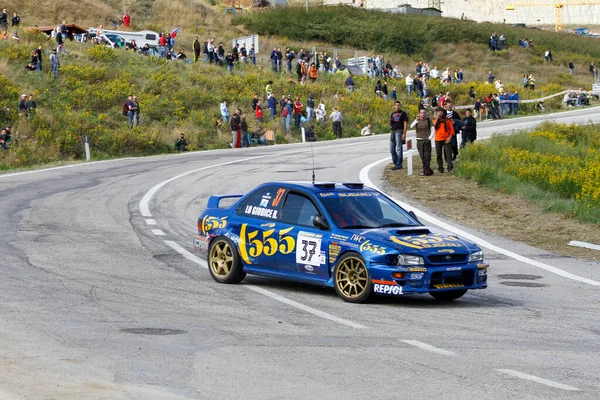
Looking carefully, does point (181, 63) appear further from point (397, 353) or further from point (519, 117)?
point (397, 353)

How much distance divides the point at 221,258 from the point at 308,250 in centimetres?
157

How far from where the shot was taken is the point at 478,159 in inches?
1086

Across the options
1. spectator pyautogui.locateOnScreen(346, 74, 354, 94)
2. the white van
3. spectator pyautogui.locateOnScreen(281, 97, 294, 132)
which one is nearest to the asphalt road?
spectator pyautogui.locateOnScreen(281, 97, 294, 132)

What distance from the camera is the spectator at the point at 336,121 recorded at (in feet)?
152

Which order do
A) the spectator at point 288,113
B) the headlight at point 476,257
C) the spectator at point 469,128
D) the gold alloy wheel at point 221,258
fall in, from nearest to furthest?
the headlight at point 476,257 → the gold alloy wheel at point 221,258 → the spectator at point 469,128 → the spectator at point 288,113

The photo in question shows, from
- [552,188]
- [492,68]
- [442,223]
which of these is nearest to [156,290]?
[442,223]

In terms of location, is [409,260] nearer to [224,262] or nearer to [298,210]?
[298,210]

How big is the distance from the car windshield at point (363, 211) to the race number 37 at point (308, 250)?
36 cm

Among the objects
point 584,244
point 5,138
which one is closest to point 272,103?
point 5,138

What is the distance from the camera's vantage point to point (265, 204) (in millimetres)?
12820

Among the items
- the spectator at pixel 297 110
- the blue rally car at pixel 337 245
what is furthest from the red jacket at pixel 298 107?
the blue rally car at pixel 337 245

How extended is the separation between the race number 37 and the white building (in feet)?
382

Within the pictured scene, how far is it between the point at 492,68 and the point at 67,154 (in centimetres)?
5054

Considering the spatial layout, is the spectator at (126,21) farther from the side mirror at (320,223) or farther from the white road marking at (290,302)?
the side mirror at (320,223)
